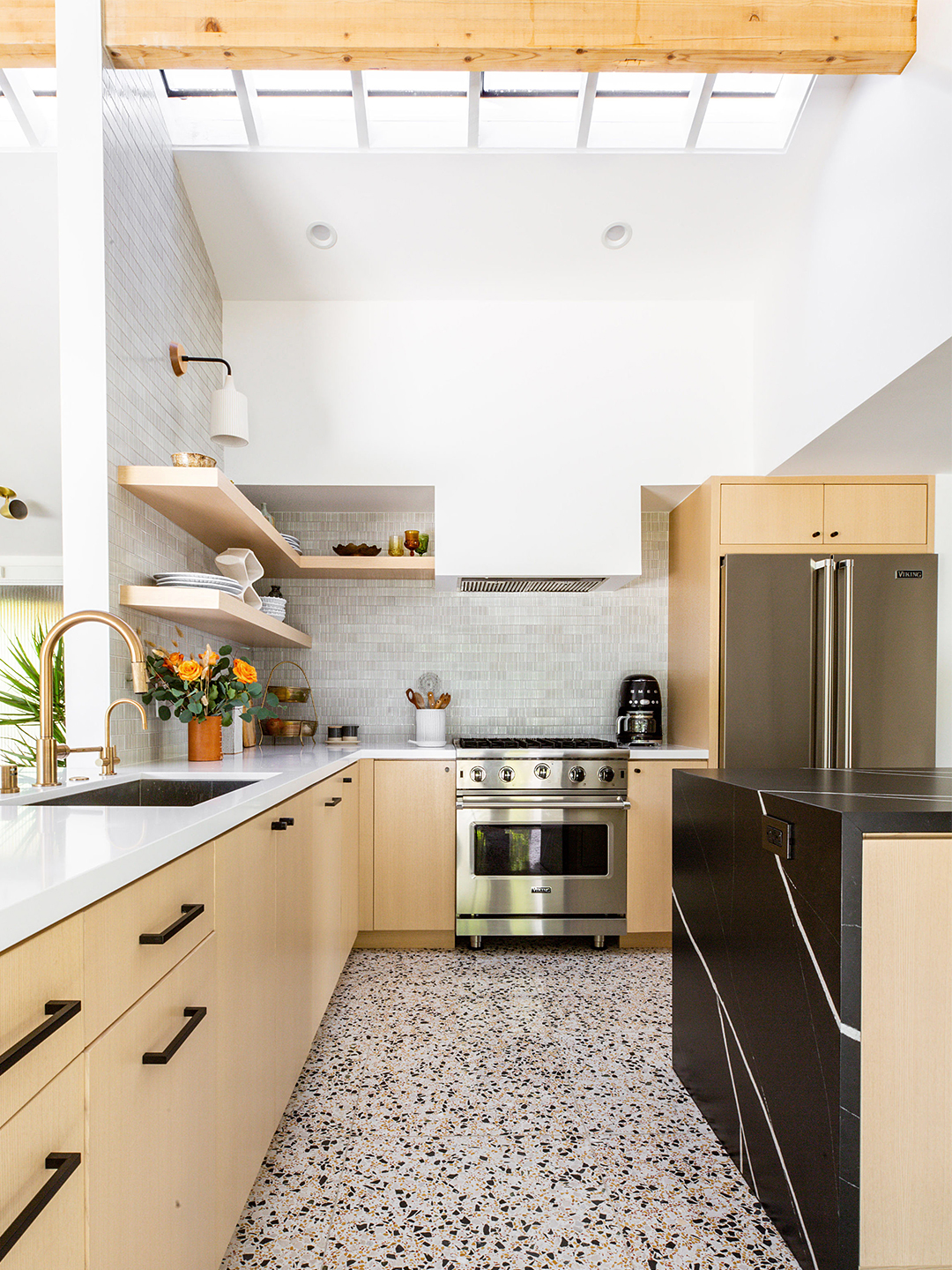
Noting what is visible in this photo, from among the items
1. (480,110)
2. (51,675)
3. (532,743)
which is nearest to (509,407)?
(480,110)

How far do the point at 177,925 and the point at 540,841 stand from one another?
2.39 meters

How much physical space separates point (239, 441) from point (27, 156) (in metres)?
1.14

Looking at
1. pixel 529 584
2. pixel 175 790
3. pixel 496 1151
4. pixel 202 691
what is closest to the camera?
pixel 496 1151

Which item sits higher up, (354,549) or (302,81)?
(302,81)

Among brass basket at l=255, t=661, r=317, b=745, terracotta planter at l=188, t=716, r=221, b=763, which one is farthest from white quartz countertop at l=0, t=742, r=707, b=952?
brass basket at l=255, t=661, r=317, b=745

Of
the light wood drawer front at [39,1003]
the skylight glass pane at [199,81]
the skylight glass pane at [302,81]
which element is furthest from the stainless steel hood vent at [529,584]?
the light wood drawer front at [39,1003]

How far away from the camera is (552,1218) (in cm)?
158

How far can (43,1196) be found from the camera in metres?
0.69

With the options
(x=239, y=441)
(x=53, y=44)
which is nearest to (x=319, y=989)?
(x=239, y=441)

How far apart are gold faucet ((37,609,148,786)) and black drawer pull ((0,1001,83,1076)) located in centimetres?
76

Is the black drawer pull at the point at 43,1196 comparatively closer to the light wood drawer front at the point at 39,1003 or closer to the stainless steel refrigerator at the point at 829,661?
the light wood drawer front at the point at 39,1003

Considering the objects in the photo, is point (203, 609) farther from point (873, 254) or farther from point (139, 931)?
point (873, 254)

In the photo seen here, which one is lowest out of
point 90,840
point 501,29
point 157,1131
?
point 157,1131

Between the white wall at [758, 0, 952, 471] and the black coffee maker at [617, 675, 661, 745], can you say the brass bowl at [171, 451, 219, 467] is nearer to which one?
the white wall at [758, 0, 952, 471]
